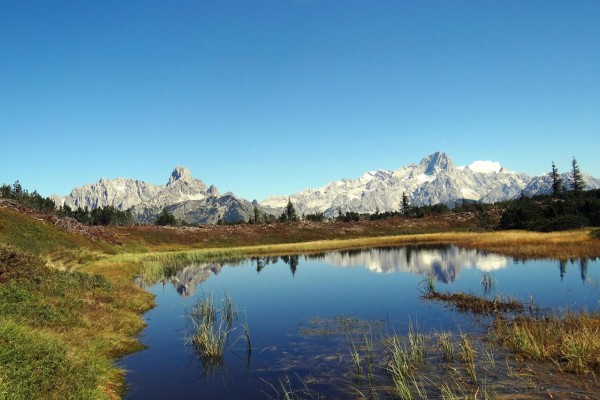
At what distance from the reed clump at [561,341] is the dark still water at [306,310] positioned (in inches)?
127

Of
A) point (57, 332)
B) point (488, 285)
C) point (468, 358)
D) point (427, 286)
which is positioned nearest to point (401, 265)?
point (427, 286)

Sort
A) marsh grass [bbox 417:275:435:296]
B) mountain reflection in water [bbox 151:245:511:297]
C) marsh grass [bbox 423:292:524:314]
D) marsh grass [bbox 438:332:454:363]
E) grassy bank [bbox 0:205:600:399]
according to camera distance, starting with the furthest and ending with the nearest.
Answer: mountain reflection in water [bbox 151:245:511:297] → marsh grass [bbox 417:275:435:296] → marsh grass [bbox 423:292:524:314] → marsh grass [bbox 438:332:454:363] → grassy bank [bbox 0:205:600:399]

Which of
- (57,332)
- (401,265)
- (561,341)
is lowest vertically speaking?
(401,265)

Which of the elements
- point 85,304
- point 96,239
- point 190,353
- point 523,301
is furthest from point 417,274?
point 96,239

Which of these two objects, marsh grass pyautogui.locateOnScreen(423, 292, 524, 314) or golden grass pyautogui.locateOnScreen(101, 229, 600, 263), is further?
golden grass pyautogui.locateOnScreen(101, 229, 600, 263)

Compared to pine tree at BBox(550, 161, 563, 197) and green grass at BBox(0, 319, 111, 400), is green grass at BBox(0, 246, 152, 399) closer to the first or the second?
green grass at BBox(0, 319, 111, 400)

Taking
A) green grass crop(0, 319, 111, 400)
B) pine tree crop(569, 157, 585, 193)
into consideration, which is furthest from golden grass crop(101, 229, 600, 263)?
pine tree crop(569, 157, 585, 193)

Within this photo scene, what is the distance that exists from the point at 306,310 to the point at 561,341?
17.1m

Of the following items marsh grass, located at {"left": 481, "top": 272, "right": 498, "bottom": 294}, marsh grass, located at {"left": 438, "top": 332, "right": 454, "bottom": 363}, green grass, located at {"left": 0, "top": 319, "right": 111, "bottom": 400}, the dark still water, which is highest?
green grass, located at {"left": 0, "top": 319, "right": 111, "bottom": 400}

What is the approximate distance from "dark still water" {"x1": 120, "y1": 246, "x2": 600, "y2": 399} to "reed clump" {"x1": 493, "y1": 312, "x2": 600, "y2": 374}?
323 centimetres

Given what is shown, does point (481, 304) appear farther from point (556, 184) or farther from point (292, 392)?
point (556, 184)

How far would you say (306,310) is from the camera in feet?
101

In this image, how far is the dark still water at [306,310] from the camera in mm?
17547

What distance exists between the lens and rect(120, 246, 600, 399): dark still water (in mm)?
17547
